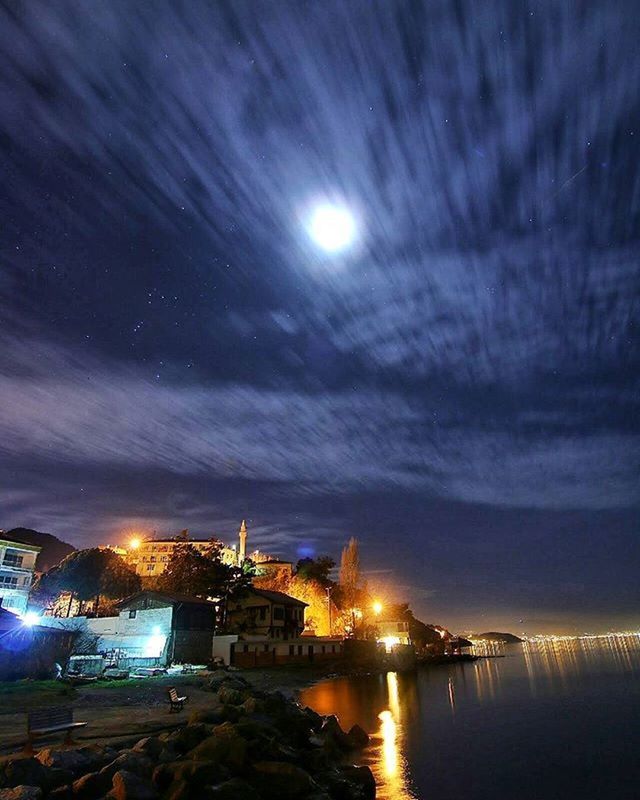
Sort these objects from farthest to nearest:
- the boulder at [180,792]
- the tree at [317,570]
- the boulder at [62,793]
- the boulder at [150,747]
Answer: the tree at [317,570]
the boulder at [150,747]
the boulder at [180,792]
the boulder at [62,793]

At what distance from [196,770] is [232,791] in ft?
3.81

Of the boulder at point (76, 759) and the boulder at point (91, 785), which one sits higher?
the boulder at point (76, 759)

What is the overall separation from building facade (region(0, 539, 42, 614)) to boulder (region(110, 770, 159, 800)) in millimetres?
67793

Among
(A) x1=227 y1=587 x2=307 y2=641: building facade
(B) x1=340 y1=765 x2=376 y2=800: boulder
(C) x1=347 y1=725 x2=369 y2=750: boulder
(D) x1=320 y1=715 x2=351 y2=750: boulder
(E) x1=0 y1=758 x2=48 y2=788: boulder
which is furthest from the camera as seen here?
(A) x1=227 y1=587 x2=307 y2=641: building facade

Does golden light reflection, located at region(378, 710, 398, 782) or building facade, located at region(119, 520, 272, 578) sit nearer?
golden light reflection, located at region(378, 710, 398, 782)

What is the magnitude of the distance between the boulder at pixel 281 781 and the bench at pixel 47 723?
250 inches

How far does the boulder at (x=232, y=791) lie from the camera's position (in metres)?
13.1

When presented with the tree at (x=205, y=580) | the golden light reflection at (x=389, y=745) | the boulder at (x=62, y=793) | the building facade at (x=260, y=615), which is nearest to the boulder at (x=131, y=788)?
the boulder at (x=62, y=793)

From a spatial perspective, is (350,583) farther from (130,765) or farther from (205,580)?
(130,765)

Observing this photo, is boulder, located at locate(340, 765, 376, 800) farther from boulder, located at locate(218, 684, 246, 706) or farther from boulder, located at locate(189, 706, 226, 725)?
boulder, located at locate(218, 684, 246, 706)

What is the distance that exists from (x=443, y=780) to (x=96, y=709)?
61.6ft

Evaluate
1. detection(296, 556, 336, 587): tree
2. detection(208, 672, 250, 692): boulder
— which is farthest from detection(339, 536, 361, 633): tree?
detection(208, 672, 250, 692): boulder

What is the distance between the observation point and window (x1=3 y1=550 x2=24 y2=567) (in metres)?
69.3

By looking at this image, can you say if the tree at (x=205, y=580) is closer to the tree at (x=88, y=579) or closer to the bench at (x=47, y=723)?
the tree at (x=88, y=579)
